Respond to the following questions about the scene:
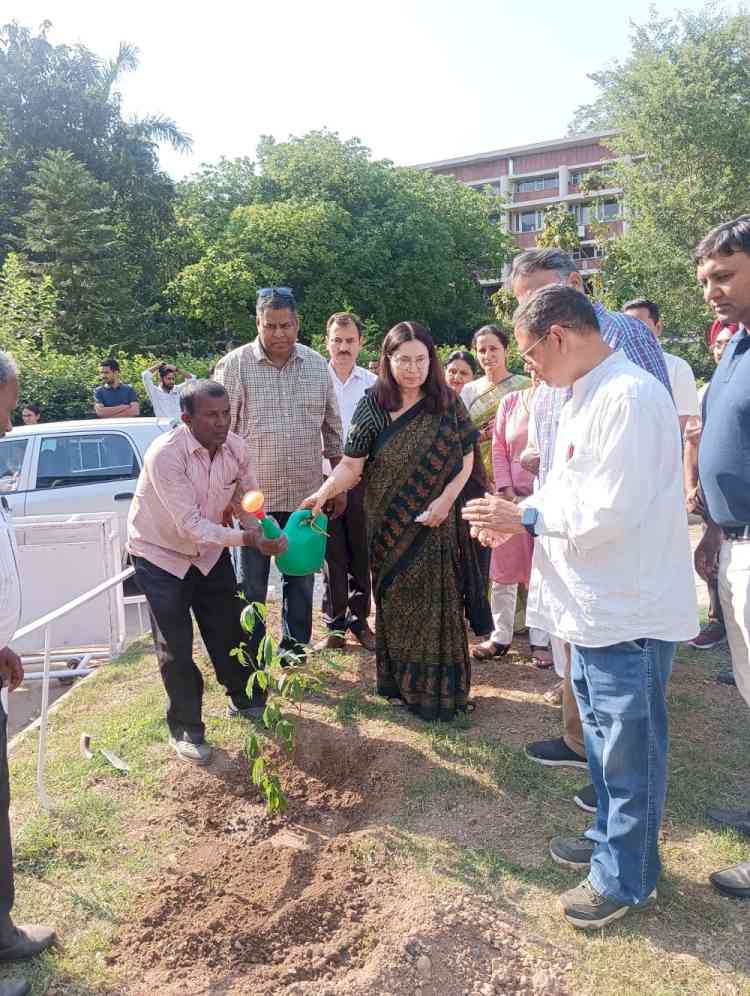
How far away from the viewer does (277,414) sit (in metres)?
4.32

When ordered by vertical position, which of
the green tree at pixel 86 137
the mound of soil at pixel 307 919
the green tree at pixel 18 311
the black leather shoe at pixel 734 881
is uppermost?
the green tree at pixel 86 137

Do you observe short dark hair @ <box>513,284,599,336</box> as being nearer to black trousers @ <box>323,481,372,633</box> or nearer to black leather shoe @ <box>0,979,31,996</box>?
black leather shoe @ <box>0,979,31,996</box>

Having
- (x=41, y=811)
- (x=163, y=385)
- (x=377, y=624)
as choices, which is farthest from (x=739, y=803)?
(x=163, y=385)

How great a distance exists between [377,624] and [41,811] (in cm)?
167

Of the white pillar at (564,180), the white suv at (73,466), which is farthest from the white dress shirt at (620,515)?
the white pillar at (564,180)

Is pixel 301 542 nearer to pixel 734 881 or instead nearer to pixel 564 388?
pixel 564 388

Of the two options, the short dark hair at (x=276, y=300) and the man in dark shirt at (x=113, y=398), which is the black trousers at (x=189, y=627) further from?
the man in dark shirt at (x=113, y=398)

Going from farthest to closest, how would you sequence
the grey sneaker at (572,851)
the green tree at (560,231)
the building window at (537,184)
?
the building window at (537,184) → the green tree at (560,231) → the grey sneaker at (572,851)

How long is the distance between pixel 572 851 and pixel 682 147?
25.2 m

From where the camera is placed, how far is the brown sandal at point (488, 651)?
4559 millimetres

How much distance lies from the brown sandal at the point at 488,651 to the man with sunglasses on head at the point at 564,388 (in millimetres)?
1099

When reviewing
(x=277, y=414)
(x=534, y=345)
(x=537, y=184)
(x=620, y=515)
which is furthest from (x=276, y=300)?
(x=537, y=184)

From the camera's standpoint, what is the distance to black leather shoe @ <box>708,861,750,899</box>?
8.34 ft

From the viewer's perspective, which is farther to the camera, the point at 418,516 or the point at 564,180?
the point at 564,180
